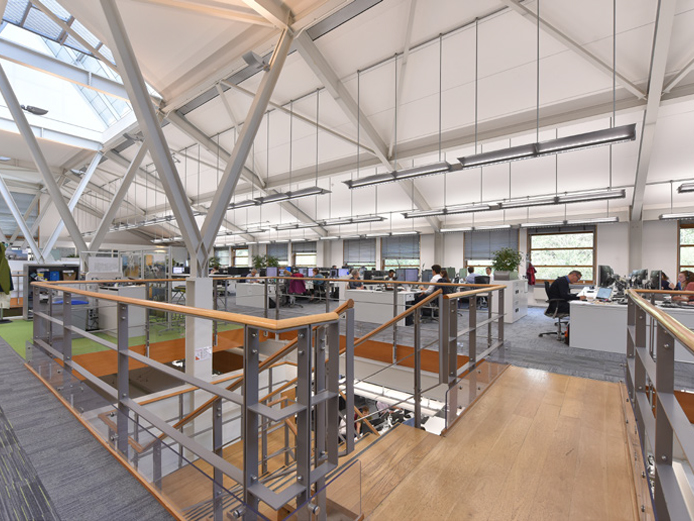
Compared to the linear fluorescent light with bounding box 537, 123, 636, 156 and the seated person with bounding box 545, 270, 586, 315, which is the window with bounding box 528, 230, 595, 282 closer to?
the seated person with bounding box 545, 270, 586, 315

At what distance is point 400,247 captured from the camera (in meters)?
13.9

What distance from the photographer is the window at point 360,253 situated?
14602 mm

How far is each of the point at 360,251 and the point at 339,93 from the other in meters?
9.27

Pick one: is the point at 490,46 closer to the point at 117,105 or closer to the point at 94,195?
the point at 117,105

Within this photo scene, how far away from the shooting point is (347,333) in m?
1.37

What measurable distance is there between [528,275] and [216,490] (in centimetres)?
1034

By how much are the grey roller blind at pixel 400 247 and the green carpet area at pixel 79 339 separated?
9.19 metres

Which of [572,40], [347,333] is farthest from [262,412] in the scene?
[572,40]

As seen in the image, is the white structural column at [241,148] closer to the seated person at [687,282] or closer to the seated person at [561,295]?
the seated person at [561,295]

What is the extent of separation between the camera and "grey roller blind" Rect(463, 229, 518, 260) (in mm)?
11422

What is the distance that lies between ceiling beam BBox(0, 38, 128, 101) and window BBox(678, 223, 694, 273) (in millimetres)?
14172

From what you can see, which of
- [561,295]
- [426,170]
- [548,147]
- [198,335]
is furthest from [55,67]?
[561,295]

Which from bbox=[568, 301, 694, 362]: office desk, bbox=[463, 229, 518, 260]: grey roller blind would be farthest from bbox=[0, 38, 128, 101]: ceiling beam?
bbox=[463, 229, 518, 260]: grey roller blind

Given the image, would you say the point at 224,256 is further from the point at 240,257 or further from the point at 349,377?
the point at 349,377
